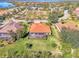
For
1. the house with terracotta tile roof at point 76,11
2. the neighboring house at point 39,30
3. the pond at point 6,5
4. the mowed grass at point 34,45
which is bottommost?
the mowed grass at point 34,45

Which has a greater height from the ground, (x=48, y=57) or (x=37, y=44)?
(x=37, y=44)

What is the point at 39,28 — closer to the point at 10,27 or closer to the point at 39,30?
the point at 39,30

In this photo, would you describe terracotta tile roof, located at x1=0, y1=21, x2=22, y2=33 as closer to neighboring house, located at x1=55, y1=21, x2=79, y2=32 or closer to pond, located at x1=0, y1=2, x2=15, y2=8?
pond, located at x1=0, y1=2, x2=15, y2=8

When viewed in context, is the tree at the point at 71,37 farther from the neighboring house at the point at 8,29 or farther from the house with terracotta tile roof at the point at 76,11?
the neighboring house at the point at 8,29

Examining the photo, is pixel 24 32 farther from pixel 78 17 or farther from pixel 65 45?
pixel 78 17

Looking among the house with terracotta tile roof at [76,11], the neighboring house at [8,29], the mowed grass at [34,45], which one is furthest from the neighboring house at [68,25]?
the neighboring house at [8,29]

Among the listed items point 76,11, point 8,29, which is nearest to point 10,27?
point 8,29

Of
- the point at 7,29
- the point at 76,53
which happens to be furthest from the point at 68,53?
the point at 7,29

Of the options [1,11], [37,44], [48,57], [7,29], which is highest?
[1,11]

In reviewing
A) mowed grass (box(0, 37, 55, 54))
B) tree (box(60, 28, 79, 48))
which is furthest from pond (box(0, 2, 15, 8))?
tree (box(60, 28, 79, 48))
